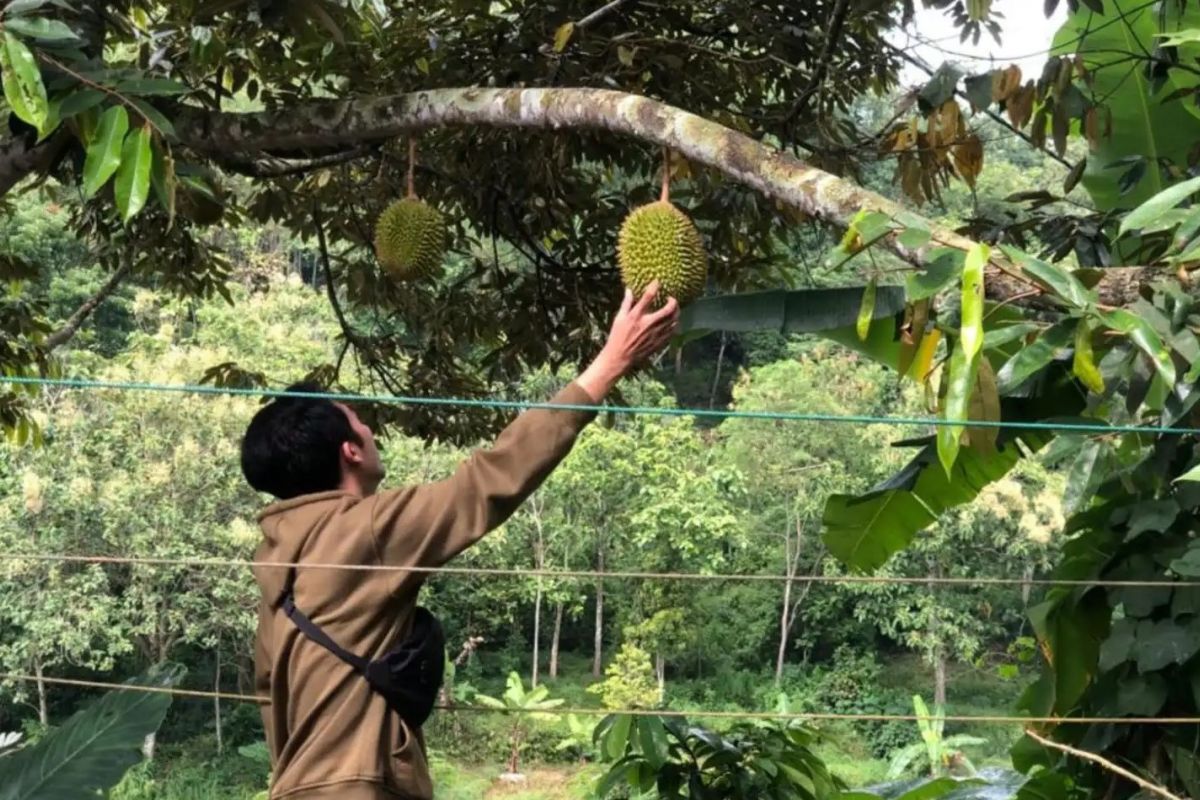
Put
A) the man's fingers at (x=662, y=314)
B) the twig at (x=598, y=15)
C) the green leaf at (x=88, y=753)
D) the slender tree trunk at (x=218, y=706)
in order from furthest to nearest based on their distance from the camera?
1. the slender tree trunk at (x=218, y=706)
2. the twig at (x=598, y=15)
3. the green leaf at (x=88, y=753)
4. the man's fingers at (x=662, y=314)

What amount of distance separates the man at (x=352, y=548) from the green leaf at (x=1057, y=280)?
1.32 ft

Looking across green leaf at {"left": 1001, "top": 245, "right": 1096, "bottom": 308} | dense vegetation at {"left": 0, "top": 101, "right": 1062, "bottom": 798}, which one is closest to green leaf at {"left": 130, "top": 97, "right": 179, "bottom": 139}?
green leaf at {"left": 1001, "top": 245, "right": 1096, "bottom": 308}

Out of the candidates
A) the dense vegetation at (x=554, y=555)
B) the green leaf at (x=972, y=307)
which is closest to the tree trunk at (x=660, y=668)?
the dense vegetation at (x=554, y=555)

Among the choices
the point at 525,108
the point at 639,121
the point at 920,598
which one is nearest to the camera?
the point at 639,121

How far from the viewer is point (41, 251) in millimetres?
13250

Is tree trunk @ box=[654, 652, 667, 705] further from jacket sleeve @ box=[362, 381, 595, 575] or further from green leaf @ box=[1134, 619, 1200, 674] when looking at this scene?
jacket sleeve @ box=[362, 381, 595, 575]

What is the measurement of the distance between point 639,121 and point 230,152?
82 cm

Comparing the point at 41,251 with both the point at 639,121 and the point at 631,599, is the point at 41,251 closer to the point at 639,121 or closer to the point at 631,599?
the point at 631,599

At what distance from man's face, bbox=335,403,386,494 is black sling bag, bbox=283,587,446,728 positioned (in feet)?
0.53

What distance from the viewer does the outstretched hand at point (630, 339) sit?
1221 millimetres

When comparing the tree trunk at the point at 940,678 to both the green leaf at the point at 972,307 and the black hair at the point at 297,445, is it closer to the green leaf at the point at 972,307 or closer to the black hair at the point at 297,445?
the black hair at the point at 297,445

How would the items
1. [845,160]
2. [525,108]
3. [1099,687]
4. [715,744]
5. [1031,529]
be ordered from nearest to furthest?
[525,108] < [1099,687] < [715,744] < [845,160] < [1031,529]

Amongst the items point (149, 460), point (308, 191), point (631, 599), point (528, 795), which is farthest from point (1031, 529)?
point (308, 191)

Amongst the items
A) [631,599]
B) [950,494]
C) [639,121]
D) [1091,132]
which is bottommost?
[631,599]
